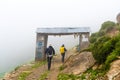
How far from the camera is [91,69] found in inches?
875

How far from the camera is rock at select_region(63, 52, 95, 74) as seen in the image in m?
23.1

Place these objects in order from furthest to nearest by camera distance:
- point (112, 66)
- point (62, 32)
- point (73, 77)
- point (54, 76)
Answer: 1. point (62, 32)
2. point (54, 76)
3. point (73, 77)
4. point (112, 66)

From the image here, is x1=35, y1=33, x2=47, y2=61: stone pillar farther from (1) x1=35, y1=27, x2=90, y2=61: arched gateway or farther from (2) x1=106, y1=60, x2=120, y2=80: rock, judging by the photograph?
(2) x1=106, y1=60, x2=120, y2=80: rock

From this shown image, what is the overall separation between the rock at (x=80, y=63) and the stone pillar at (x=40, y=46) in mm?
9675

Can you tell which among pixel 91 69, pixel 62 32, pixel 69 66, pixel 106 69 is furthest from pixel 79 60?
pixel 62 32

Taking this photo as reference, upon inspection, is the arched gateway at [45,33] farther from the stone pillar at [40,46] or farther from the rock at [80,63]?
the rock at [80,63]

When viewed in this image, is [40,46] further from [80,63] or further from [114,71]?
[114,71]

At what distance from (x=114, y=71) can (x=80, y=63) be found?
7.33 m

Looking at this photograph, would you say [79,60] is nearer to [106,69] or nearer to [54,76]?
[54,76]

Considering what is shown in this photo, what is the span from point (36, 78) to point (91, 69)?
14.2 ft

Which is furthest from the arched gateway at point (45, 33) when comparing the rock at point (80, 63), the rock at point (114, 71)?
the rock at point (114, 71)

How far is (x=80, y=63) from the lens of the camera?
24.5 meters

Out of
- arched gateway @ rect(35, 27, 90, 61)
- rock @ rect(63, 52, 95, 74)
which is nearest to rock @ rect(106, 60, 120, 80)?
rock @ rect(63, 52, 95, 74)

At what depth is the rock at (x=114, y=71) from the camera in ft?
54.1
